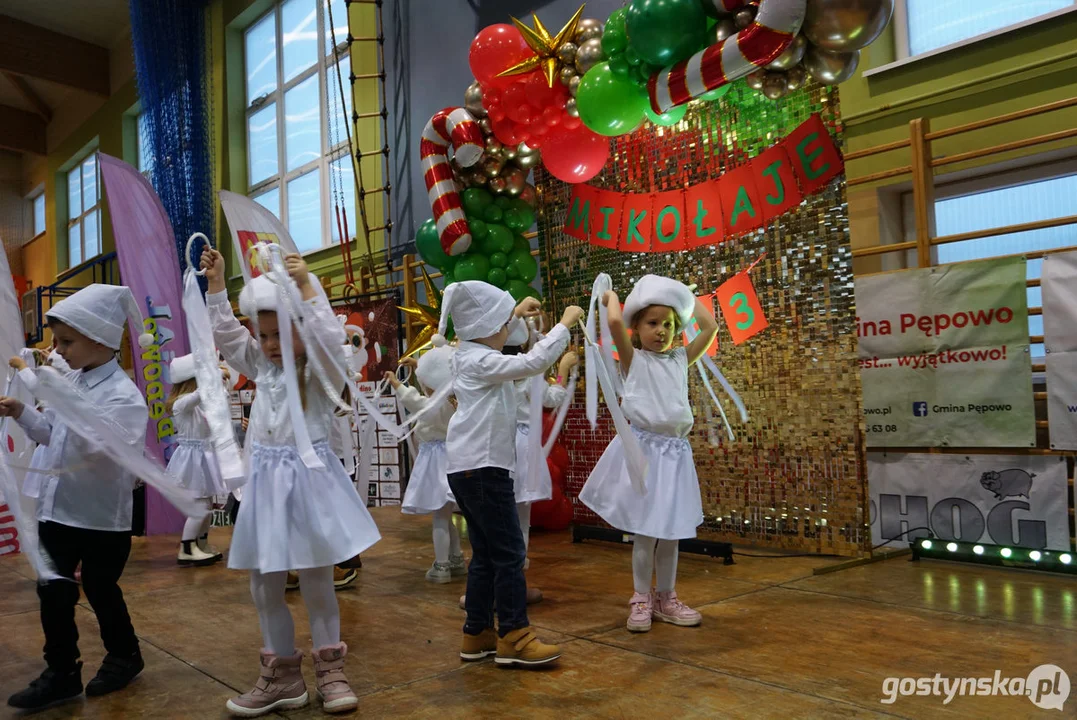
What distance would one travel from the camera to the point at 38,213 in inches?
665

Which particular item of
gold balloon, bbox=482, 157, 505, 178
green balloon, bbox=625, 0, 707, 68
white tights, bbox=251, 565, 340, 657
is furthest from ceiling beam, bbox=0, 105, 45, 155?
white tights, bbox=251, 565, 340, 657

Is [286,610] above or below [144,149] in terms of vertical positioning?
below

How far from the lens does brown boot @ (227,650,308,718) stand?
95.1 inches

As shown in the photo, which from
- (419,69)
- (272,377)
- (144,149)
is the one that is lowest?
(272,377)

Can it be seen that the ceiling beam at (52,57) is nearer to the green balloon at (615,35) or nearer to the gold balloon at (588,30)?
the gold balloon at (588,30)

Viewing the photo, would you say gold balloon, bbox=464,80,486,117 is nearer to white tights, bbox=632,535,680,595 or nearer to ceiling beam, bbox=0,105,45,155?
white tights, bbox=632,535,680,595

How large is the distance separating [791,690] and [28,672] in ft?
8.75

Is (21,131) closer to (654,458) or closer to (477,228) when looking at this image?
(477,228)

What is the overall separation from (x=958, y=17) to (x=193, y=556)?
18.2ft

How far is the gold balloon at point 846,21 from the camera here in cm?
354

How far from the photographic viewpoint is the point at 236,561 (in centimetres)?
237

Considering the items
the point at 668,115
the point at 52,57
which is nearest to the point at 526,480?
the point at 668,115

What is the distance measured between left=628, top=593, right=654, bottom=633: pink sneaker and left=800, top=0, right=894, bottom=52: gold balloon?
2.55 meters

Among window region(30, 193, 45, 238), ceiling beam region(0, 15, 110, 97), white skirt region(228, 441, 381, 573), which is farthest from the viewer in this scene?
window region(30, 193, 45, 238)
